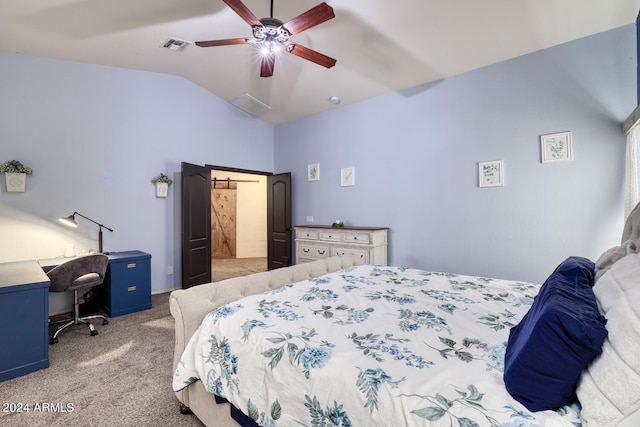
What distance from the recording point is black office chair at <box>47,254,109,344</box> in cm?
256

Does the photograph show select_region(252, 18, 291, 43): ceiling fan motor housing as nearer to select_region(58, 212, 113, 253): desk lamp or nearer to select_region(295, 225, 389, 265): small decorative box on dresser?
select_region(295, 225, 389, 265): small decorative box on dresser

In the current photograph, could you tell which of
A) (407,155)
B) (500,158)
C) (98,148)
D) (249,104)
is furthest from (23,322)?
(500,158)

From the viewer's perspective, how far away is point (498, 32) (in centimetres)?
284

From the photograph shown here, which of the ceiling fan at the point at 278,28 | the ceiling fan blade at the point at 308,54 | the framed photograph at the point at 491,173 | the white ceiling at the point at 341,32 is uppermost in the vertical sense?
the white ceiling at the point at 341,32

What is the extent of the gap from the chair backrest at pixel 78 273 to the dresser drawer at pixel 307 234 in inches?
105

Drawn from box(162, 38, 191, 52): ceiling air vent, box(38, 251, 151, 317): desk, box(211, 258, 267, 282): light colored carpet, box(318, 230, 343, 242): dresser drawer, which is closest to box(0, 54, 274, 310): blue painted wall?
box(38, 251, 151, 317): desk

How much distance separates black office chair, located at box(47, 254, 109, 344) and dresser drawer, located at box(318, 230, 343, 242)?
2.75m

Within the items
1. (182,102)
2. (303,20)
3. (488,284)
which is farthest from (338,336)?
(182,102)

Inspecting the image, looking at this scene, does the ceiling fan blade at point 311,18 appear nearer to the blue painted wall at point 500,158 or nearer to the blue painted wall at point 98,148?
the blue painted wall at point 500,158

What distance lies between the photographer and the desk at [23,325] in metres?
2.01

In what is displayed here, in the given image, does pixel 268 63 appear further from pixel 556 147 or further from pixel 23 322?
pixel 556 147

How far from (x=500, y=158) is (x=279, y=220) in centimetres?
377

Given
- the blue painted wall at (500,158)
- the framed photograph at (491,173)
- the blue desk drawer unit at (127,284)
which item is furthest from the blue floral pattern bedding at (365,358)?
the blue desk drawer unit at (127,284)

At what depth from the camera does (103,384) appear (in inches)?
77.5
